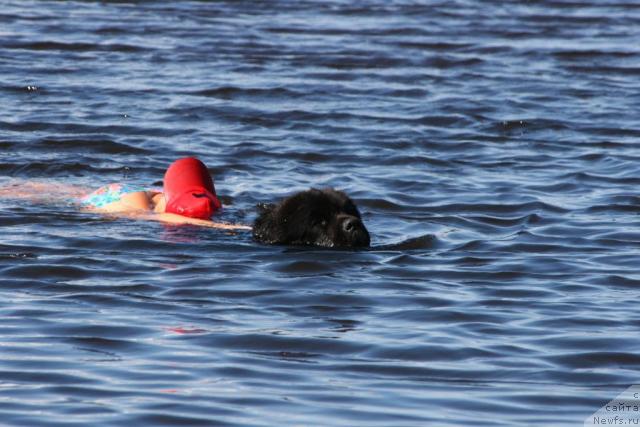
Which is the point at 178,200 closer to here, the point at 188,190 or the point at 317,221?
the point at 188,190

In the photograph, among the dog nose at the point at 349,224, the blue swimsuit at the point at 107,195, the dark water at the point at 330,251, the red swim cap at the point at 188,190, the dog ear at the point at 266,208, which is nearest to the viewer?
the dark water at the point at 330,251

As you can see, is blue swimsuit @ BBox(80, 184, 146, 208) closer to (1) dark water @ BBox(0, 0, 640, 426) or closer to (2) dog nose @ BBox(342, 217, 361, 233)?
(1) dark water @ BBox(0, 0, 640, 426)

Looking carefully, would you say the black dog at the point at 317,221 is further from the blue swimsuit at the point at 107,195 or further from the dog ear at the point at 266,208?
the blue swimsuit at the point at 107,195

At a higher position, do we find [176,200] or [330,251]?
[176,200]

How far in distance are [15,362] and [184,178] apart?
3.41 metres

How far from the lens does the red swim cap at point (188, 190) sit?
9.63m

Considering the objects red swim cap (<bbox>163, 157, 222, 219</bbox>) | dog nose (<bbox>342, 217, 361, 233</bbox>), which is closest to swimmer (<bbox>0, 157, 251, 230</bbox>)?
red swim cap (<bbox>163, 157, 222, 219</bbox>)

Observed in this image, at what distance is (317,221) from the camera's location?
892 centimetres

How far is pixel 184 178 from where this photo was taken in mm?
9617

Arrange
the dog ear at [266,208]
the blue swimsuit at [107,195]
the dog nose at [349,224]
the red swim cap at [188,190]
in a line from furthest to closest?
the blue swimsuit at [107,195] < the red swim cap at [188,190] < the dog ear at [266,208] < the dog nose at [349,224]

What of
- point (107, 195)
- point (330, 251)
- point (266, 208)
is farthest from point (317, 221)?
point (107, 195)

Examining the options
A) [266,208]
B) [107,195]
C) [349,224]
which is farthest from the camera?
[107,195]

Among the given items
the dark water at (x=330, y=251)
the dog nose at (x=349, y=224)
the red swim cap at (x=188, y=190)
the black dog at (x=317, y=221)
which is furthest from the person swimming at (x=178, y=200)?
the dog nose at (x=349, y=224)

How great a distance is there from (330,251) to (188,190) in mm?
1345
